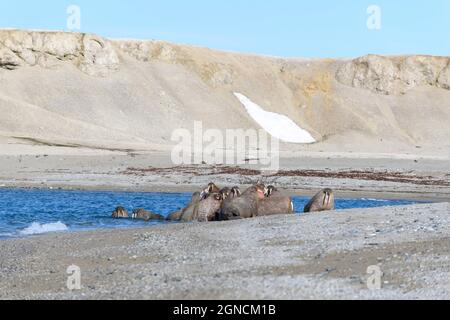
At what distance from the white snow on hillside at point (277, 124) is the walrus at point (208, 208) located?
56.9 m

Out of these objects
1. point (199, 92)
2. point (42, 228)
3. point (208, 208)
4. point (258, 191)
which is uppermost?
point (199, 92)

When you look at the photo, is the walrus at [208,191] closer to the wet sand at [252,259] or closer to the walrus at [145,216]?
the walrus at [145,216]

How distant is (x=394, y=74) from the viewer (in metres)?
95.4

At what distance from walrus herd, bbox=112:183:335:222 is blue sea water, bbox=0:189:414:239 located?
1245 mm

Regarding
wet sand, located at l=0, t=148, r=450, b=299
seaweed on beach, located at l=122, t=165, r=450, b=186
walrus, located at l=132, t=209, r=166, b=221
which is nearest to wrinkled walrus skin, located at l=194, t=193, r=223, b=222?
walrus, located at l=132, t=209, r=166, b=221

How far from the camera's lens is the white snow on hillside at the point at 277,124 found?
78.4 meters

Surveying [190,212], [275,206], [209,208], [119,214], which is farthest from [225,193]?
[119,214]

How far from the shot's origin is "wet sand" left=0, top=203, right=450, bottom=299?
9578mm

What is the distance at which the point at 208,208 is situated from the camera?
2045cm

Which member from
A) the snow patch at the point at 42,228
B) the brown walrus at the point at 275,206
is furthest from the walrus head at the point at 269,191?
the snow patch at the point at 42,228

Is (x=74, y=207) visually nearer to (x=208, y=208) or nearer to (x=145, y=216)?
(x=145, y=216)

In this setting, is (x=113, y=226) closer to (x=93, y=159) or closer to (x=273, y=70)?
(x=93, y=159)

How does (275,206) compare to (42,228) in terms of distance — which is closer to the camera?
(42,228)

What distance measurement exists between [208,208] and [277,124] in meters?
61.6
